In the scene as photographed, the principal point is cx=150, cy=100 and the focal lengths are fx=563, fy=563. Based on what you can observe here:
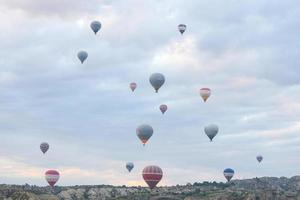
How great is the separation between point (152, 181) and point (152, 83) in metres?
24.3

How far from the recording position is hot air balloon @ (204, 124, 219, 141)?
6029 inches

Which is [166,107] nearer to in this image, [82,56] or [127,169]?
[82,56]

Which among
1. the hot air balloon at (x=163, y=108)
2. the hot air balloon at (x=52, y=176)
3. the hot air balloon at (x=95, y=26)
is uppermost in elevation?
the hot air balloon at (x=95, y=26)

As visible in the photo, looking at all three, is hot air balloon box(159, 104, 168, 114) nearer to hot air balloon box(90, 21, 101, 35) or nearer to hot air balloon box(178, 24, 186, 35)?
hot air balloon box(178, 24, 186, 35)

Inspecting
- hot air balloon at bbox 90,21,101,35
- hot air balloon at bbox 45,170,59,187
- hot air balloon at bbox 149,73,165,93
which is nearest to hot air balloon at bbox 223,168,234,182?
hot air balloon at bbox 149,73,165,93

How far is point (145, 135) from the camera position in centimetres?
13988

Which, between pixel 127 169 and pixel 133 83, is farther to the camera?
pixel 127 169

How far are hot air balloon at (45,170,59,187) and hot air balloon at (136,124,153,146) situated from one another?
3498 centimetres

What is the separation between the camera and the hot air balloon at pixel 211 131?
15312 cm

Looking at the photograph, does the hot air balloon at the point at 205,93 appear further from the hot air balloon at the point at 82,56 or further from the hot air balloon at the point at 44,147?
the hot air balloon at the point at 44,147

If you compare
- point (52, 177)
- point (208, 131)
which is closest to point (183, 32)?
point (208, 131)

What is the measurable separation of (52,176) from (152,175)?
38.8 m

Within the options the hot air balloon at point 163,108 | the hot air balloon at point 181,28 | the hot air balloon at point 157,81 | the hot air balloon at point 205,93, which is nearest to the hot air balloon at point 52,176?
the hot air balloon at point 163,108

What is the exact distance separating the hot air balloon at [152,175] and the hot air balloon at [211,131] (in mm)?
21385
